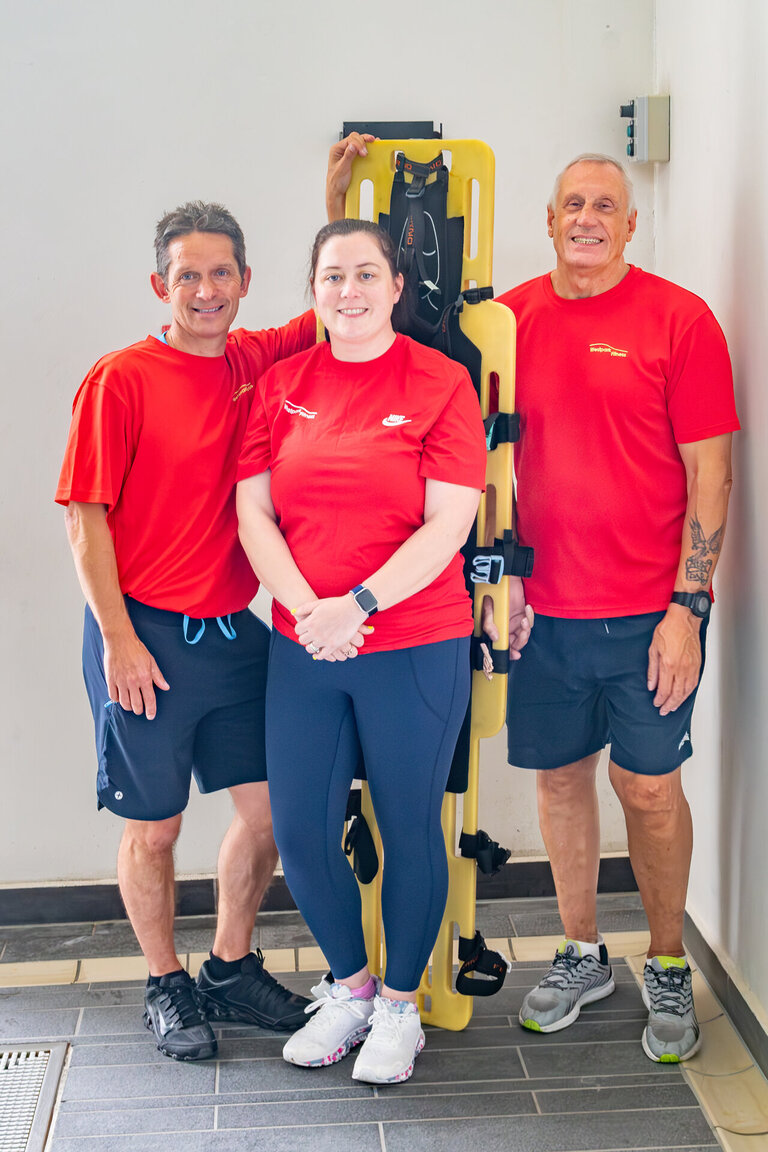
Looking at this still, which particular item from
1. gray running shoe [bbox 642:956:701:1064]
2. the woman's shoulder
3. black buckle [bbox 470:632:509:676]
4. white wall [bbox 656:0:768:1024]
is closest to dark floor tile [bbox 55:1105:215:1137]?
gray running shoe [bbox 642:956:701:1064]

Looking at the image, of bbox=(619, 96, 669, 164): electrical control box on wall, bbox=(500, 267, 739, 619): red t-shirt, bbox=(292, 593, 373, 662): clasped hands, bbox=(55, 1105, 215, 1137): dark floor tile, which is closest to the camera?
bbox=(292, 593, 373, 662): clasped hands

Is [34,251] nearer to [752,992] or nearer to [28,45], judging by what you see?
[28,45]

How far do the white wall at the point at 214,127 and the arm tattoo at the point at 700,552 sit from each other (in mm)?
1017

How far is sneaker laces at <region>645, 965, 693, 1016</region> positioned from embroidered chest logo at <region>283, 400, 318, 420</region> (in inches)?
54.5

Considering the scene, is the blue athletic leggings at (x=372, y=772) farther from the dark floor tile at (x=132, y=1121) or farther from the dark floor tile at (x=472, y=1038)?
the dark floor tile at (x=132, y=1121)

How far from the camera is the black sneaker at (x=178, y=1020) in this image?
2.21 meters

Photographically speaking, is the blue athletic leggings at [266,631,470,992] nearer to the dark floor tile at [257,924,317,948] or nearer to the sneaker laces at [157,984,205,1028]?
the sneaker laces at [157,984,205,1028]

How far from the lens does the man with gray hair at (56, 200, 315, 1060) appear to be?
2.06 m

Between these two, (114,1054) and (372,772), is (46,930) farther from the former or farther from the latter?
(372,772)

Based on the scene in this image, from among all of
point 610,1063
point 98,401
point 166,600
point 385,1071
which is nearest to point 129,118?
point 98,401

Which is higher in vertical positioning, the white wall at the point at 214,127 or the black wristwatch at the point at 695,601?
the white wall at the point at 214,127

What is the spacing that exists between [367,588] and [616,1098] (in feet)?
3.67

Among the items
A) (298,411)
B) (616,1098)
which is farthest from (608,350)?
(616,1098)

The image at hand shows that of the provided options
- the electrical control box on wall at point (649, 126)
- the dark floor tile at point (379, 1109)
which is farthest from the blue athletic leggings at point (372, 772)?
the electrical control box on wall at point (649, 126)
